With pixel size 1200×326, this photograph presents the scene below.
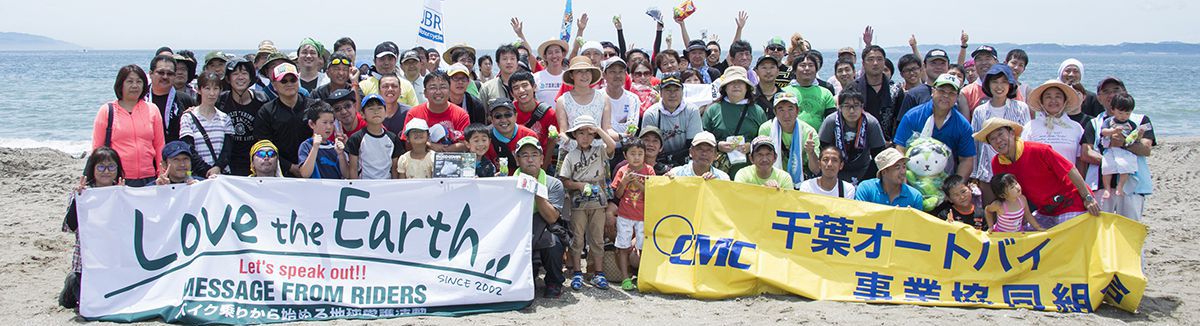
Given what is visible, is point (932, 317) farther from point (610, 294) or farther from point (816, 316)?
point (610, 294)

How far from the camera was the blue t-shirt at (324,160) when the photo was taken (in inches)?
249

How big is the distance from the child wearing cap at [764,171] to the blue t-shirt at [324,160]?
9.99 feet

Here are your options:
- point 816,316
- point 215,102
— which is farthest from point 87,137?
Result: point 816,316

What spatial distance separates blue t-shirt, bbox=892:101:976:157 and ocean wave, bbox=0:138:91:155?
17375 mm

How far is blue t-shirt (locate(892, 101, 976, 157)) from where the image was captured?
22.6ft

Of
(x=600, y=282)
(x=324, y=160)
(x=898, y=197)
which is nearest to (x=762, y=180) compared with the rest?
(x=898, y=197)

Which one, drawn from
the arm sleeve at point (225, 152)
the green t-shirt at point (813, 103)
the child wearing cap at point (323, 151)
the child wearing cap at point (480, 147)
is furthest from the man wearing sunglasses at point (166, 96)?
the green t-shirt at point (813, 103)

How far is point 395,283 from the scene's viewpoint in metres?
A: 5.92

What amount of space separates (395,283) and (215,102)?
2.17 meters

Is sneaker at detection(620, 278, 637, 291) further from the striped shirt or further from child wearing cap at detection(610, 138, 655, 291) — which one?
the striped shirt

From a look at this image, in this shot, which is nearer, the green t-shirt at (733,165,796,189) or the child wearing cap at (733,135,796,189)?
the child wearing cap at (733,135,796,189)

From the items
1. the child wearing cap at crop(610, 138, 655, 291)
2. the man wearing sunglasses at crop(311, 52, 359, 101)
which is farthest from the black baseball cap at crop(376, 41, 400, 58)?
the child wearing cap at crop(610, 138, 655, 291)

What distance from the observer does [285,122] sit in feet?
22.0

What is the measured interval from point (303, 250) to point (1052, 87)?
19.2 ft
